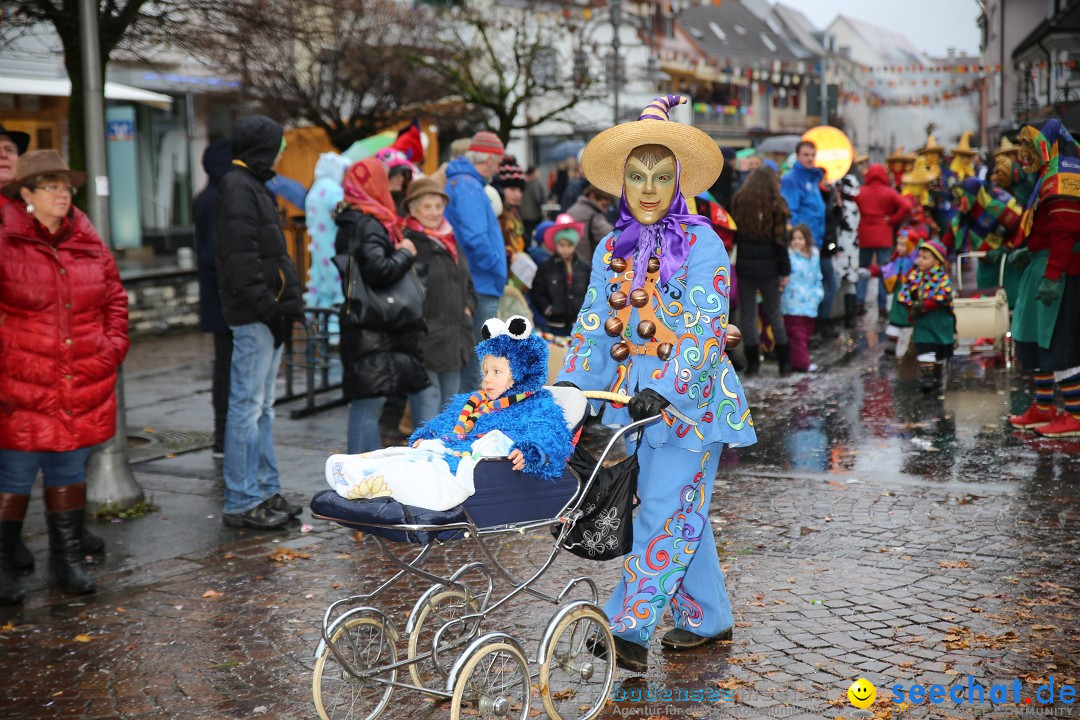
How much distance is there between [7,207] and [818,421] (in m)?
6.73

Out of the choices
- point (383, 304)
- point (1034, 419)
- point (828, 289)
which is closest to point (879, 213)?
point (828, 289)

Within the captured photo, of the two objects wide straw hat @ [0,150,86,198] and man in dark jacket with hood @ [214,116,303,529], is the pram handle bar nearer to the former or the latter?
man in dark jacket with hood @ [214,116,303,529]

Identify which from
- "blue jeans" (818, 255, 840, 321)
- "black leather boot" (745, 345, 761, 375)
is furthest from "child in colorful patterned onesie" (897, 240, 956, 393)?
"blue jeans" (818, 255, 840, 321)

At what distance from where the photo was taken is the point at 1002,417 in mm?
10047

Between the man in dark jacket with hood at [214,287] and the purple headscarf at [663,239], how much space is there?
13.8 ft

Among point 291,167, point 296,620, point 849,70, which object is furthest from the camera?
point 849,70

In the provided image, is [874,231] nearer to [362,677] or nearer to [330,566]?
[330,566]

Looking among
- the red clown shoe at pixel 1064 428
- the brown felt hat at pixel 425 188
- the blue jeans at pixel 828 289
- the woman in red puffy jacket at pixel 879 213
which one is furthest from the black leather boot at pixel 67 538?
the woman in red puffy jacket at pixel 879 213

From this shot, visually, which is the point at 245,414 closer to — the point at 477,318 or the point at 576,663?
the point at 477,318

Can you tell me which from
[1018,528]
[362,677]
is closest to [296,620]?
[362,677]

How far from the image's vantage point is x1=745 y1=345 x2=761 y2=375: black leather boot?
41.0 feet

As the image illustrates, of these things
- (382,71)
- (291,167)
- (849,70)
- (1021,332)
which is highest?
(849,70)

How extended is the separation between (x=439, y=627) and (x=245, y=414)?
2.78 metres

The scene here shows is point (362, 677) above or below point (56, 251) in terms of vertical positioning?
below
